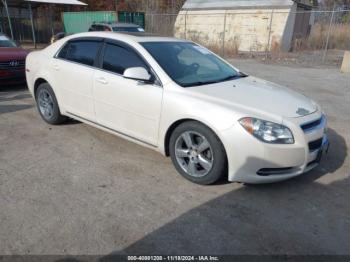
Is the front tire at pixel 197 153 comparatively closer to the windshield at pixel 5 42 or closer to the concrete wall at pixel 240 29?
the windshield at pixel 5 42

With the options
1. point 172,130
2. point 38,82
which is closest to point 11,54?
point 38,82

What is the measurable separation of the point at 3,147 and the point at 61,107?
40.5 inches

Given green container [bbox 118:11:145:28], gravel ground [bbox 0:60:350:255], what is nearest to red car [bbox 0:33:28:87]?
gravel ground [bbox 0:60:350:255]

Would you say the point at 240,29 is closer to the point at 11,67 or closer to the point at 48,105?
the point at 11,67

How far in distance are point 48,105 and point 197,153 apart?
3090 millimetres

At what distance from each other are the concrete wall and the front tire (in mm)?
17156

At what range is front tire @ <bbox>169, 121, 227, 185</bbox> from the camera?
Result: 11.3 ft

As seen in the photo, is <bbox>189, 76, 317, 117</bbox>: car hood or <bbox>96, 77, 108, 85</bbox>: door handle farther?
<bbox>96, 77, 108, 85</bbox>: door handle

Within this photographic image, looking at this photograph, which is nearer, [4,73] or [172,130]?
[172,130]

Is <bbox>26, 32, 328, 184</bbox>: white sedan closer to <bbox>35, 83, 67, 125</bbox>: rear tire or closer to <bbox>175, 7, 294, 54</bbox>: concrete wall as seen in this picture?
<bbox>35, 83, 67, 125</bbox>: rear tire

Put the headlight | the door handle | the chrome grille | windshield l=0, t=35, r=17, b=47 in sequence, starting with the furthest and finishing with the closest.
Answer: windshield l=0, t=35, r=17, b=47 < the chrome grille < the door handle < the headlight

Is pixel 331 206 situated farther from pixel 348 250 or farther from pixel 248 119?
pixel 248 119

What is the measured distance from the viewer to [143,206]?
327 centimetres

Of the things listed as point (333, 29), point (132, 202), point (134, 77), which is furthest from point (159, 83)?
point (333, 29)
